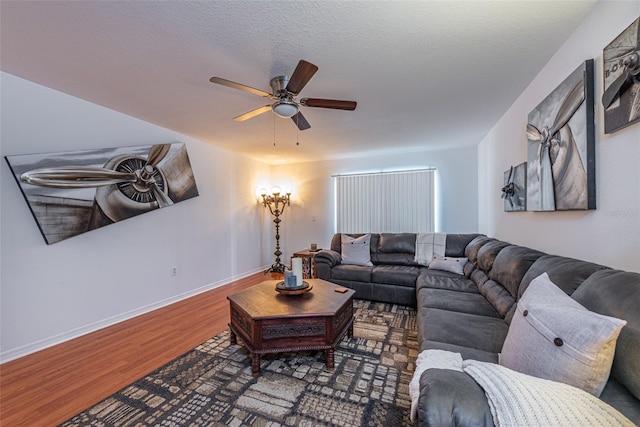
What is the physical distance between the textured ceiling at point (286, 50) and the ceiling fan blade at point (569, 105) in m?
0.42

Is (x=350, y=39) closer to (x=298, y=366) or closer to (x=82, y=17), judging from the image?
(x=82, y=17)

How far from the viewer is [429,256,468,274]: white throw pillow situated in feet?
10.7

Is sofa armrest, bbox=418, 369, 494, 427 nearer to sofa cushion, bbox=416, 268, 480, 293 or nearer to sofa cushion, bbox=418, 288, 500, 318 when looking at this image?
sofa cushion, bbox=418, 288, 500, 318

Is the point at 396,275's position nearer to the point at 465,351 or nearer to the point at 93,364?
the point at 465,351

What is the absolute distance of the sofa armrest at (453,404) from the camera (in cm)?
74

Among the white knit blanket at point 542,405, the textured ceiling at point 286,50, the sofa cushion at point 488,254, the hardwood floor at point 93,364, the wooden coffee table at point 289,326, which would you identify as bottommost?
the hardwood floor at point 93,364

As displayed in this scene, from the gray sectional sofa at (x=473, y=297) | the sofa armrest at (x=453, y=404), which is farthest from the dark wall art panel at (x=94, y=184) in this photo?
the sofa armrest at (x=453, y=404)

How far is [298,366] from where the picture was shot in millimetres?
2000

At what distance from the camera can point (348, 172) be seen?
17.0 ft

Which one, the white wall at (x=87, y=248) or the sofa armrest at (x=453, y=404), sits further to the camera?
the white wall at (x=87, y=248)

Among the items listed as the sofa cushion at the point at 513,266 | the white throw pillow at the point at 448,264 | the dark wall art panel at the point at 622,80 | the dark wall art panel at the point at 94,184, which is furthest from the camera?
the white throw pillow at the point at 448,264

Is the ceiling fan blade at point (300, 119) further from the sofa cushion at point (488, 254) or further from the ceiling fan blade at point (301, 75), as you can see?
the sofa cushion at point (488, 254)

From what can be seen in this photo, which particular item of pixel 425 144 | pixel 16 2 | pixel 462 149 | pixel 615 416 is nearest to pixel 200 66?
pixel 16 2

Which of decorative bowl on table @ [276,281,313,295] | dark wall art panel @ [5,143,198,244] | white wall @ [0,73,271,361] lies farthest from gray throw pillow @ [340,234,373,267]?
dark wall art panel @ [5,143,198,244]
